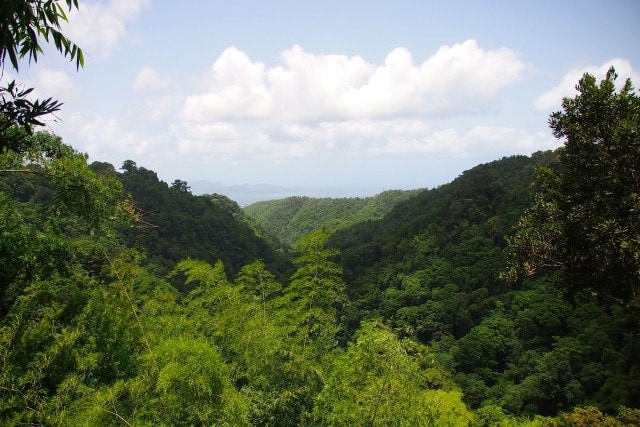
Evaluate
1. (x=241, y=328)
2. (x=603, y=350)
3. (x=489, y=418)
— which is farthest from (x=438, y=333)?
(x=241, y=328)

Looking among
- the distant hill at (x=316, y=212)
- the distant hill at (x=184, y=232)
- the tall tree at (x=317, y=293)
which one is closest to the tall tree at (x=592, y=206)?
the tall tree at (x=317, y=293)

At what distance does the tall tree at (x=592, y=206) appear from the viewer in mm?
4207

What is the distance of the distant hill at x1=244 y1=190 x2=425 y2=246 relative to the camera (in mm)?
86812

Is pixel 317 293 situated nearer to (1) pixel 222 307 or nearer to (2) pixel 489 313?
(1) pixel 222 307

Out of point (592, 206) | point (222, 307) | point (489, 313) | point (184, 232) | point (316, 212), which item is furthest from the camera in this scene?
point (316, 212)

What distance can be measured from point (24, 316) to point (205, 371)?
3053 millimetres

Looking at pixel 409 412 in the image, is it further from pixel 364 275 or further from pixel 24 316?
pixel 364 275

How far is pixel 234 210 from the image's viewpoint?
64.2 meters

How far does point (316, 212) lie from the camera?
95.4 m

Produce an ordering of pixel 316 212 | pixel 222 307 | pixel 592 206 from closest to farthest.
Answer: pixel 592 206, pixel 222 307, pixel 316 212

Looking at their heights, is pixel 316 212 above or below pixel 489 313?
above

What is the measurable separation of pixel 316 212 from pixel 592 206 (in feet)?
298

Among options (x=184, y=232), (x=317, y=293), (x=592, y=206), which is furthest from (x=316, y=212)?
(x=592, y=206)

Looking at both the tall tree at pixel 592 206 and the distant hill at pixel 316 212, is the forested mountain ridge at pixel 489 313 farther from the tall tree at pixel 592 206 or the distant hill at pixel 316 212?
the distant hill at pixel 316 212
